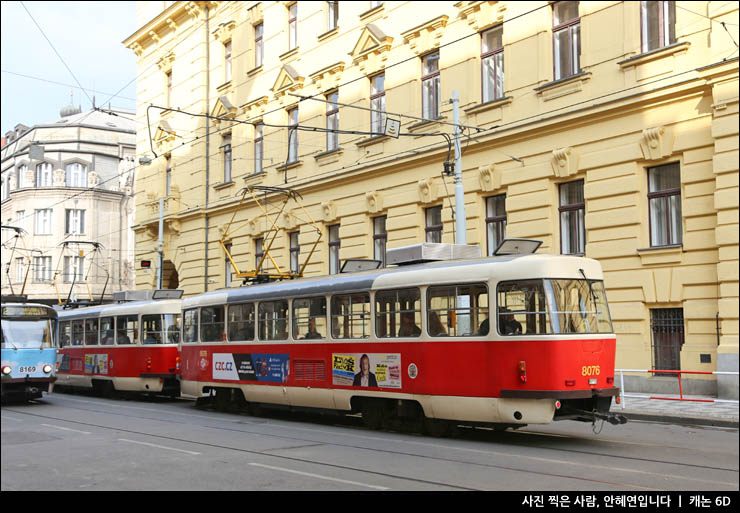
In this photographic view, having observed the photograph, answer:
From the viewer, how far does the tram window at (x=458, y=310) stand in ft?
39.4

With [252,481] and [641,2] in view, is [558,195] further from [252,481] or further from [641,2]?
[252,481]

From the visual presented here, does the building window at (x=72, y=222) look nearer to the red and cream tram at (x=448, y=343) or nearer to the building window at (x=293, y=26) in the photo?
the building window at (x=293, y=26)

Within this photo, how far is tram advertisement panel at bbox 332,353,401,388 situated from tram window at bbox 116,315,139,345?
9435 mm

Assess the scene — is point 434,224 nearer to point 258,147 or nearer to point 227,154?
point 258,147

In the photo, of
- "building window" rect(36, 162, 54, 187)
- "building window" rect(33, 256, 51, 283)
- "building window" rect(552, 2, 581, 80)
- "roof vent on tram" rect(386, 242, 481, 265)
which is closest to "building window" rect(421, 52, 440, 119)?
"building window" rect(552, 2, 581, 80)

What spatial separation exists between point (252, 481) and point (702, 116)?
43.1 ft

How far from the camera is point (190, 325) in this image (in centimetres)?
1938

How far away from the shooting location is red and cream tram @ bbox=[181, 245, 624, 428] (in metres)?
11.4

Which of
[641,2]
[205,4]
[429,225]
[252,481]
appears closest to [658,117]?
[641,2]

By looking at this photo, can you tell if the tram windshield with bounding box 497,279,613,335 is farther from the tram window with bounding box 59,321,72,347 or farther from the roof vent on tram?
the tram window with bounding box 59,321,72,347

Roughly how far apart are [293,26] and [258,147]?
4777 mm

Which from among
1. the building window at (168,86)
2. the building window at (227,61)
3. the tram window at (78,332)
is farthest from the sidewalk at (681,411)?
the building window at (168,86)

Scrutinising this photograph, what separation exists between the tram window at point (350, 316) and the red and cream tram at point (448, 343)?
2 cm

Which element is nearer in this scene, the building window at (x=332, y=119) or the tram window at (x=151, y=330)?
the tram window at (x=151, y=330)
